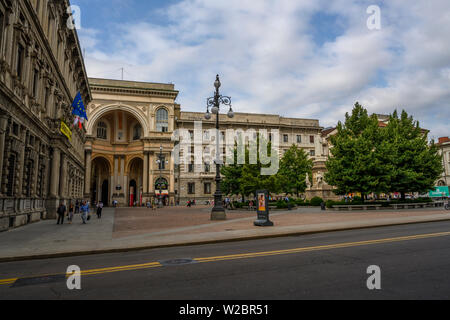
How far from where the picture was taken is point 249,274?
626cm

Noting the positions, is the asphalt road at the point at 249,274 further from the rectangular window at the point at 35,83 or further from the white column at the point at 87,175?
the white column at the point at 87,175

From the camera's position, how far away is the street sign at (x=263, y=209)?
54.9 ft

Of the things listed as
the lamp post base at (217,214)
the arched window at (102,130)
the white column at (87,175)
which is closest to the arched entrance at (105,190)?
the white column at (87,175)

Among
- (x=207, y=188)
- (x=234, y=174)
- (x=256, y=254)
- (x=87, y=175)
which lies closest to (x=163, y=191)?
(x=207, y=188)

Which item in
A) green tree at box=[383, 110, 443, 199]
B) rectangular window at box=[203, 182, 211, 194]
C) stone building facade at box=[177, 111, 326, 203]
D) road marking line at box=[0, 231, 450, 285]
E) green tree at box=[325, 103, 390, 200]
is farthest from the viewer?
rectangular window at box=[203, 182, 211, 194]

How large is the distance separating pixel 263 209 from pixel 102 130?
5190cm

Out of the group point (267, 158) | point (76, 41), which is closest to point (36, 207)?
point (76, 41)

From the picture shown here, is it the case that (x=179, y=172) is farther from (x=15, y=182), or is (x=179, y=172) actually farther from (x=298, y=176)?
(x=15, y=182)

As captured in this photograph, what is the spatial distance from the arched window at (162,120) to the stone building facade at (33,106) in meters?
27.3

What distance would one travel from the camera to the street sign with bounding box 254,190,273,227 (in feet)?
54.9

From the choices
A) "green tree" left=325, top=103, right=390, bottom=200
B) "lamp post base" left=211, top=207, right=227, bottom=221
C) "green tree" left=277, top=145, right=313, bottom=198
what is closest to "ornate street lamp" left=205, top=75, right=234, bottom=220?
"lamp post base" left=211, top=207, right=227, bottom=221

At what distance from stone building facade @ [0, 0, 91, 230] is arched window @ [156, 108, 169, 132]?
27.3 metres

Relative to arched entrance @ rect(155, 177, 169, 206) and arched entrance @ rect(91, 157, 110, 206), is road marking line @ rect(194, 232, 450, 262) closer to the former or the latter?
arched entrance @ rect(155, 177, 169, 206)

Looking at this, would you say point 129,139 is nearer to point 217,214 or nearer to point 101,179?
point 101,179
